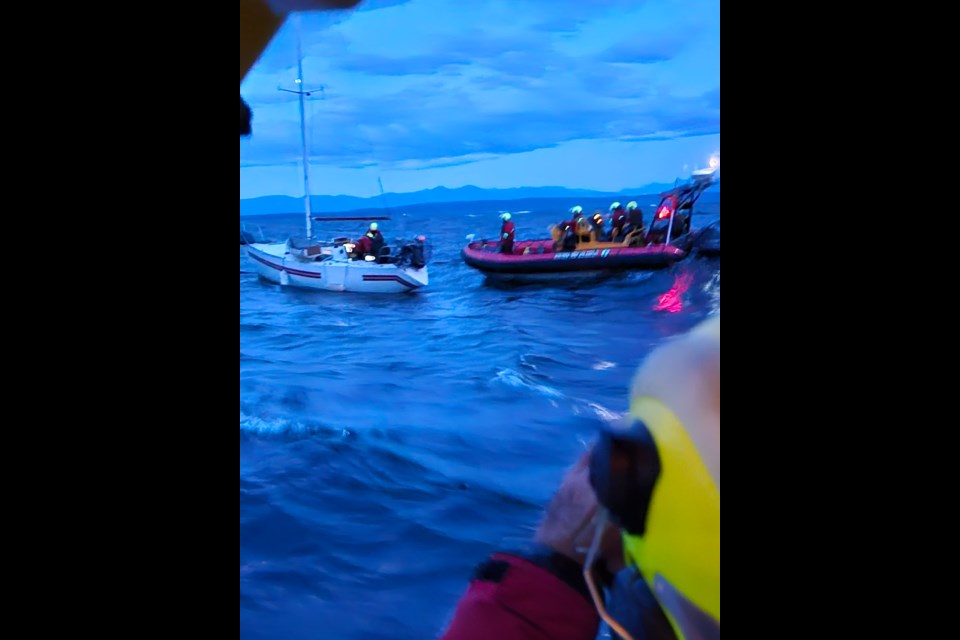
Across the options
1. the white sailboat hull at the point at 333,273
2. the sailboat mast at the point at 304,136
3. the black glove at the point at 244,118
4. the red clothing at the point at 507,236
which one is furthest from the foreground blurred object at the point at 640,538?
the black glove at the point at 244,118

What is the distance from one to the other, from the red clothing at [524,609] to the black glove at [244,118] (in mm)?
941

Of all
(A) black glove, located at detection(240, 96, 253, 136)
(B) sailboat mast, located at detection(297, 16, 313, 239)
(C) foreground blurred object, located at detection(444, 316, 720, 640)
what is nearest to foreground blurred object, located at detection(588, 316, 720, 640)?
(C) foreground blurred object, located at detection(444, 316, 720, 640)

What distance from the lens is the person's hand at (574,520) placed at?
1426 mm

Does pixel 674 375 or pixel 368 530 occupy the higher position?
pixel 674 375

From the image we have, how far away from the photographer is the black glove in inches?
61.9

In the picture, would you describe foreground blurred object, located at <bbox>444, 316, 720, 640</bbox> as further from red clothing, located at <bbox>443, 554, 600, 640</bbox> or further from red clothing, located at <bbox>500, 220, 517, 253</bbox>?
red clothing, located at <bbox>500, 220, 517, 253</bbox>

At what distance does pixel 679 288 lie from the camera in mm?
1445

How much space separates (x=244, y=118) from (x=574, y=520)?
3.18 ft

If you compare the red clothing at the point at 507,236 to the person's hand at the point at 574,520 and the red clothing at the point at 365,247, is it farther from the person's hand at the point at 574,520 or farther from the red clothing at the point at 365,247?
the person's hand at the point at 574,520

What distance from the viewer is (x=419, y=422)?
4.96ft
